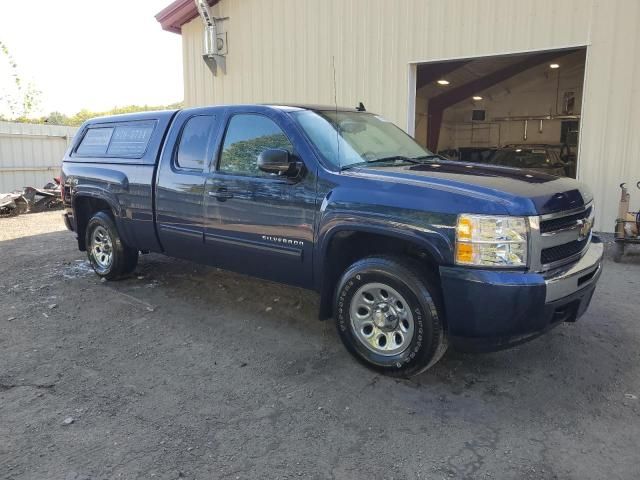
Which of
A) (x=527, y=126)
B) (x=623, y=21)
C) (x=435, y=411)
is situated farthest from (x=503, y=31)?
(x=527, y=126)

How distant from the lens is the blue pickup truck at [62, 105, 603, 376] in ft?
10.7

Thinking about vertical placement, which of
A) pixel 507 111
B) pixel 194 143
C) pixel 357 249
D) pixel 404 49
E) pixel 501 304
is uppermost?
pixel 404 49

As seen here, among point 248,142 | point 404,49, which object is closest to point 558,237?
point 248,142

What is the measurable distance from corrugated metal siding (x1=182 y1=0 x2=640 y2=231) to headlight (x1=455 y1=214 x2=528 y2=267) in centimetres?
609

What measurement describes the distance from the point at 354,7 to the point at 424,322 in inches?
333

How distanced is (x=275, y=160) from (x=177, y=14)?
10.1 meters

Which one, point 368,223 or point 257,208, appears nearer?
point 368,223

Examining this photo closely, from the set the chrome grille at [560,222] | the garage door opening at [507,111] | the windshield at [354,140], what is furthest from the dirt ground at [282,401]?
the garage door opening at [507,111]

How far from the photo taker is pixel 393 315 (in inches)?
146

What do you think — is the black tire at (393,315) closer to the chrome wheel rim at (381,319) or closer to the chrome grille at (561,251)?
the chrome wheel rim at (381,319)

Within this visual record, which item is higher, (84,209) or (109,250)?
(84,209)

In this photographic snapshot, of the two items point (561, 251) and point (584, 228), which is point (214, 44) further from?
point (561, 251)

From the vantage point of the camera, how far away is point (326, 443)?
3.01 m

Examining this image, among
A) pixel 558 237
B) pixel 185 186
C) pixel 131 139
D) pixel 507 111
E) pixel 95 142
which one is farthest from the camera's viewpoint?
pixel 507 111
